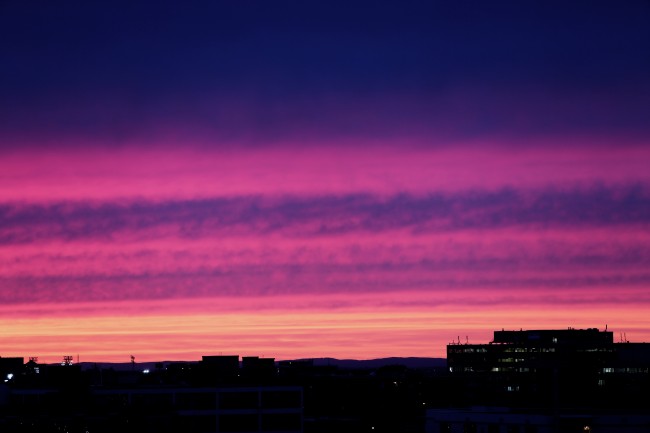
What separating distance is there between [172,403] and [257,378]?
79.2ft

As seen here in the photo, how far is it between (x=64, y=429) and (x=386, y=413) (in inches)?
3834

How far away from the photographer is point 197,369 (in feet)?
556

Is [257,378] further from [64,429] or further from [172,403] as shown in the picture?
[64,429]

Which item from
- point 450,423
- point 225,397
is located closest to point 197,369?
point 225,397

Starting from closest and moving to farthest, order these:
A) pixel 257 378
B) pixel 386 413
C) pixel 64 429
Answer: pixel 64 429 < pixel 257 378 < pixel 386 413

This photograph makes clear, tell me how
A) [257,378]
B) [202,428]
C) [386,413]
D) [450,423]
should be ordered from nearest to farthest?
[450,423] < [202,428] < [257,378] < [386,413]

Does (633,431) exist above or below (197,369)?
below

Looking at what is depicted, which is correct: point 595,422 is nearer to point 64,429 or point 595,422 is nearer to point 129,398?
point 64,429

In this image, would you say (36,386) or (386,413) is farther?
(386,413)

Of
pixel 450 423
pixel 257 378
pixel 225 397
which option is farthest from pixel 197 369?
pixel 450 423

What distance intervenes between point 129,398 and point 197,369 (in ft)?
96.3

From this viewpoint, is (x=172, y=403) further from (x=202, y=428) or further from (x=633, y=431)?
(x=633, y=431)

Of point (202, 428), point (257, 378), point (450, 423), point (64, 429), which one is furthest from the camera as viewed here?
point (257, 378)

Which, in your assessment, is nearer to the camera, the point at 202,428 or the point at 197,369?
the point at 202,428
